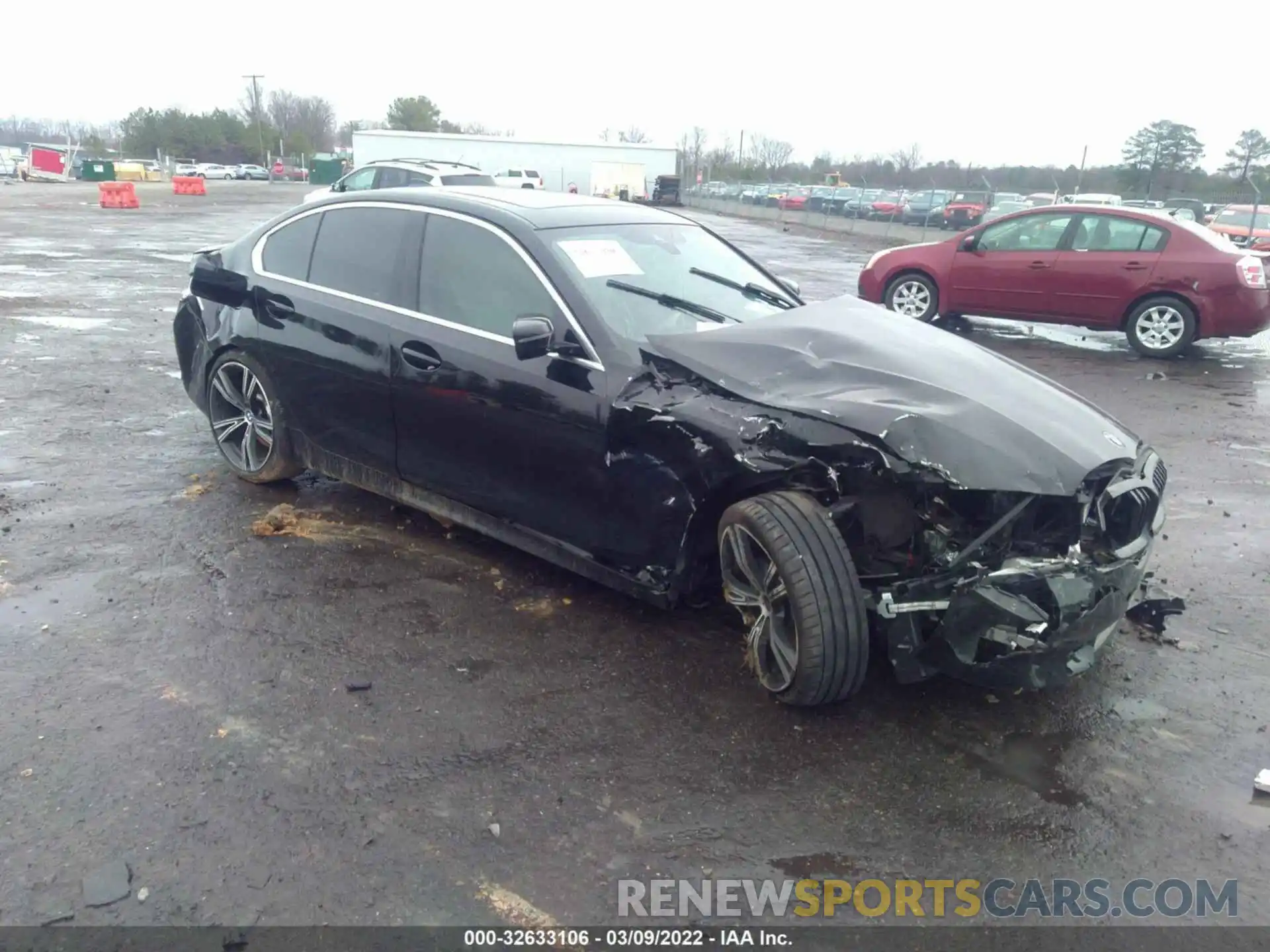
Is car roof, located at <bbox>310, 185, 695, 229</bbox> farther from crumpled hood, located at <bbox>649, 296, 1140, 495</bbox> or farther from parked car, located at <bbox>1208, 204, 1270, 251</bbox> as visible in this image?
parked car, located at <bbox>1208, 204, 1270, 251</bbox>

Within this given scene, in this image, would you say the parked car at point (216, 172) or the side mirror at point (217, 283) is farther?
the parked car at point (216, 172)

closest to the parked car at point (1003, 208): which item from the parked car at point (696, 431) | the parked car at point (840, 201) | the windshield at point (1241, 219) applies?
the windshield at point (1241, 219)

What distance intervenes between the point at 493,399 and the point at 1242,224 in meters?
23.8

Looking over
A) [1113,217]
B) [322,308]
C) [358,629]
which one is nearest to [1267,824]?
[358,629]

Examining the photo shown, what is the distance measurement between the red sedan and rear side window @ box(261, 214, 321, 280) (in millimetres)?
6710

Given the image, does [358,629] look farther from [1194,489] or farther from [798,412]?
[1194,489]

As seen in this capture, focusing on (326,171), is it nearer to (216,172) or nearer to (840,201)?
(216,172)

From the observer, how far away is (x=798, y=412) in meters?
3.40

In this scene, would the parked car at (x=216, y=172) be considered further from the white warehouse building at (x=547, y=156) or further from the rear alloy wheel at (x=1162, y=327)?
the rear alloy wheel at (x=1162, y=327)

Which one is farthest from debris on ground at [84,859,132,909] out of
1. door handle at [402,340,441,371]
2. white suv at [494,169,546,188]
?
white suv at [494,169,546,188]

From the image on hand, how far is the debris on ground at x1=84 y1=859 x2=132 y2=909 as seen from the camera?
2535 millimetres

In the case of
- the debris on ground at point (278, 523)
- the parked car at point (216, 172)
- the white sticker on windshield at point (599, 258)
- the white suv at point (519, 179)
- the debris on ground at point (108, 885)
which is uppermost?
the white sticker on windshield at point (599, 258)

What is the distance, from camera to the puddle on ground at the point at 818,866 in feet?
8.93

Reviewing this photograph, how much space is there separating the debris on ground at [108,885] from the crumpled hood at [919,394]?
2461 mm
